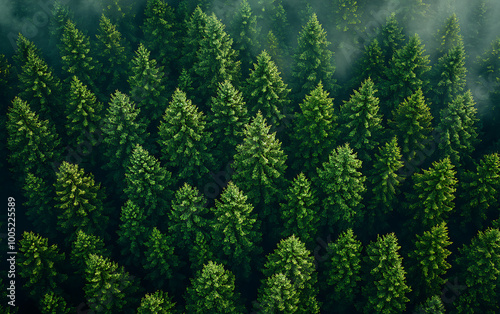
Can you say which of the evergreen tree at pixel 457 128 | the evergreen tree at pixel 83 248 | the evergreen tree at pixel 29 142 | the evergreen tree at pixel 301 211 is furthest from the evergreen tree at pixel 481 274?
the evergreen tree at pixel 29 142

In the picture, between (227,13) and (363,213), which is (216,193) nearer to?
(363,213)

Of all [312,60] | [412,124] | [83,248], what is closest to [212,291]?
[83,248]

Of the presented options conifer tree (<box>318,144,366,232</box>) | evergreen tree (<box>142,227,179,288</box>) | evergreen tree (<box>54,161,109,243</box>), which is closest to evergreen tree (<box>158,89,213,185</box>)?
evergreen tree (<box>142,227,179,288</box>)

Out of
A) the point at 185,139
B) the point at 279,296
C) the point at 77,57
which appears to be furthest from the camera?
the point at 77,57

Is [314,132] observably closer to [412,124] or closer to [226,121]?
[226,121]

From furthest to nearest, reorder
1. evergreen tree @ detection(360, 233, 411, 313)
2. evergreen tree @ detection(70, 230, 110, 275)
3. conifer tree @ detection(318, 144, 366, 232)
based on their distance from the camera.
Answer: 1. conifer tree @ detection(318, 144, 366, 232)
2. evergreen tree @ detection(70, 230, 110, 275)
3. evergreen tree @ detection(360, 233, 411, 313)

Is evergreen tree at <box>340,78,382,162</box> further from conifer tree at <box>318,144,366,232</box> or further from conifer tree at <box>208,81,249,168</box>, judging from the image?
conifer tree at <box>208,81,249,168</box>

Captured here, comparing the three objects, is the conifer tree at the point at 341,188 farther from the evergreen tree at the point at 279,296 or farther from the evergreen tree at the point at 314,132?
the evergreen tree at the point at 279,296
